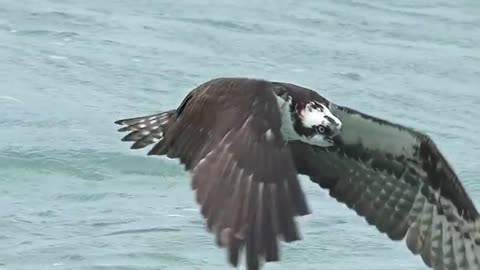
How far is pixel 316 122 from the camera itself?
5.75 meters

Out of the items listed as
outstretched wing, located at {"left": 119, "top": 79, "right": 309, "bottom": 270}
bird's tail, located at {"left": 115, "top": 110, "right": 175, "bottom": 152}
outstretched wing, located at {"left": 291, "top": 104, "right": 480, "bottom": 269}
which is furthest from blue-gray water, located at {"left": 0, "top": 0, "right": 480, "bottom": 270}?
outstretched wing, located at {"left": 119, "top": 79, "right": 309, "bottom": 270}

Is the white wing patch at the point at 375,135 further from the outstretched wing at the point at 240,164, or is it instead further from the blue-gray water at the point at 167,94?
the outstretched wing at the point at 240,164

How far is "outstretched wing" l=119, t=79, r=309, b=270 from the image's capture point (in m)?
4.70

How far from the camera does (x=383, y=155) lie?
6266mm

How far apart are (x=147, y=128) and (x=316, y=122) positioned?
83 cm

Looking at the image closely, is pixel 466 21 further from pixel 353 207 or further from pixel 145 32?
pixel 353 207

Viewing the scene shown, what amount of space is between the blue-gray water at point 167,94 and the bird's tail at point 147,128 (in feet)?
1.68

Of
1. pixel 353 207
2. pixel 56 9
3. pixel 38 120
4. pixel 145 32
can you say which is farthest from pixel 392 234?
pixel 56 9

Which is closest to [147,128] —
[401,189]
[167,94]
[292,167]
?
[401,189]

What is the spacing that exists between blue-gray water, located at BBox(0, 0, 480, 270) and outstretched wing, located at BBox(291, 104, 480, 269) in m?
0.35

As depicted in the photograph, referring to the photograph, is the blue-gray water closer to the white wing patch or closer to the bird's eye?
the white wing patch

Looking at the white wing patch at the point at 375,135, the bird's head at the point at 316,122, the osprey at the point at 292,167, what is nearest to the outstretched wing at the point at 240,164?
the osprey at the point at 292,167

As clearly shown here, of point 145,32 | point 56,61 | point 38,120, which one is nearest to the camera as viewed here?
point 38,120

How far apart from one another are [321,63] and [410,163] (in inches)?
121
